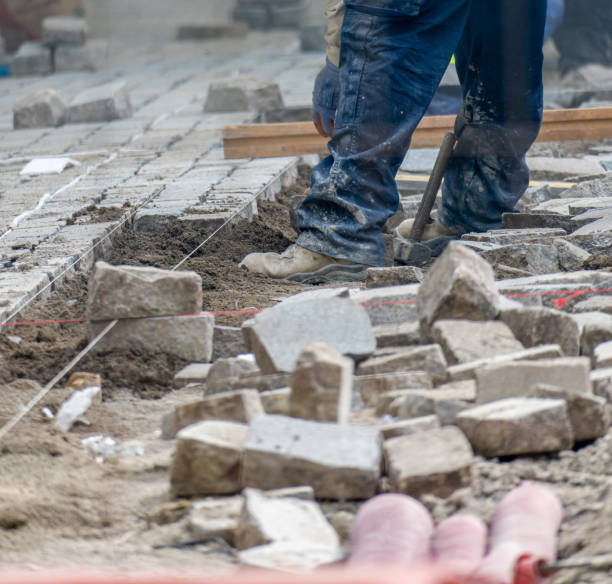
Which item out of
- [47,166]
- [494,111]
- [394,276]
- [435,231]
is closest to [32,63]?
[47,166]

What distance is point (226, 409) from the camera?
2.60 meters

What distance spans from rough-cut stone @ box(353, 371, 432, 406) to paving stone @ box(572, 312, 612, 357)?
1.87 ft

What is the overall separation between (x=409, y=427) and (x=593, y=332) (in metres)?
0.85

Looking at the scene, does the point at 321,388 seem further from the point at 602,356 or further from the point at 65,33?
the point at 65,33

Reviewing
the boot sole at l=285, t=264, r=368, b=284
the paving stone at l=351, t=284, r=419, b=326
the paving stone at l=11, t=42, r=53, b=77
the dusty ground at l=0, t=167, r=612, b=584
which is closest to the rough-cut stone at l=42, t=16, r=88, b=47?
the paving stone at l=11, t=42, r=53, b=77

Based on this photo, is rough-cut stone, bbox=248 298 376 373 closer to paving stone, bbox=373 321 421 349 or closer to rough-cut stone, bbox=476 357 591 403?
paving stone, bbox=373 321 421 349

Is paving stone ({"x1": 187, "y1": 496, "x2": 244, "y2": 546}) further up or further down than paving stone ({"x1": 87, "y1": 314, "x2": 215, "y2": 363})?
further up

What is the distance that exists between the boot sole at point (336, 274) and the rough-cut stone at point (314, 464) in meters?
2.00

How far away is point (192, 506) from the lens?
2301mm

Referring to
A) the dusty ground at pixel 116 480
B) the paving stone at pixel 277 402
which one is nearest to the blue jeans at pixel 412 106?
the dusty ground at pixel 116 480

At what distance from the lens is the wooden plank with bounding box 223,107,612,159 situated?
614cm

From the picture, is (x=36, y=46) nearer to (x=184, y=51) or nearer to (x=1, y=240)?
(x=184, y=51)

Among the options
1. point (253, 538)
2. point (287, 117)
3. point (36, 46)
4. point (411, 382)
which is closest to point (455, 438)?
point (411, 382)

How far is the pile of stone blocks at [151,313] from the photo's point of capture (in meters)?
3.35
